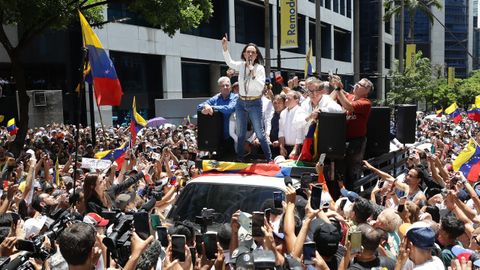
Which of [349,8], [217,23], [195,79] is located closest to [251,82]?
[195,79]

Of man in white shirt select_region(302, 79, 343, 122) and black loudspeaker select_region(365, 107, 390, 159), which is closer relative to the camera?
man in white shirt select_region(302, 79, 343, 122)

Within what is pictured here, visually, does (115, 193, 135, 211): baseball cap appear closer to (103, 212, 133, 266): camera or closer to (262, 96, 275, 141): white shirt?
(103, 212, 133, 266): camera

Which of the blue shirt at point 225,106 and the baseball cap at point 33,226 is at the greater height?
the blue shirt at point 225,106

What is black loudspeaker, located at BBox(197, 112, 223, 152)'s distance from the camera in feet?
21.2

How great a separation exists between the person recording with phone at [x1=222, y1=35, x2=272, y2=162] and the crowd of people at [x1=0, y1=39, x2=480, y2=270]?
0.5 inches

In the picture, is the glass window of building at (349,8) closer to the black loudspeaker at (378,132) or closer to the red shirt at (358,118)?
the black loudspeaker at (378,132)

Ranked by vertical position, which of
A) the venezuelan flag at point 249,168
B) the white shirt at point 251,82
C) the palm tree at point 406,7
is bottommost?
the venezuelan flag at point 249,168

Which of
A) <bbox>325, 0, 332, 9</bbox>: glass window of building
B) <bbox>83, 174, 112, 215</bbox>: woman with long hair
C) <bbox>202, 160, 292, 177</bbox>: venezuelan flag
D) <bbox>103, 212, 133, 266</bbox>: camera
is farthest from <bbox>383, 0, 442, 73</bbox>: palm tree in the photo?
<bbox>103, 212, 133, 266</bbox>: camera

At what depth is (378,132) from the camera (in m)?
7.04

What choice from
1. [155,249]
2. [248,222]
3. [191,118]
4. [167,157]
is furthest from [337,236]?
[191,118]

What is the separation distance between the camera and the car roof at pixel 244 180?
16.8ft

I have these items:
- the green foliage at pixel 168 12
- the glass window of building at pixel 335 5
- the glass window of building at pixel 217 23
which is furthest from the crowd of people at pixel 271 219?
the glass window of building at pixel 335 5

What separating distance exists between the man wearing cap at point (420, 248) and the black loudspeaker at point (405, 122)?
4724 millimetres

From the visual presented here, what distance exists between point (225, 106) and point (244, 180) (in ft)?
5.28
